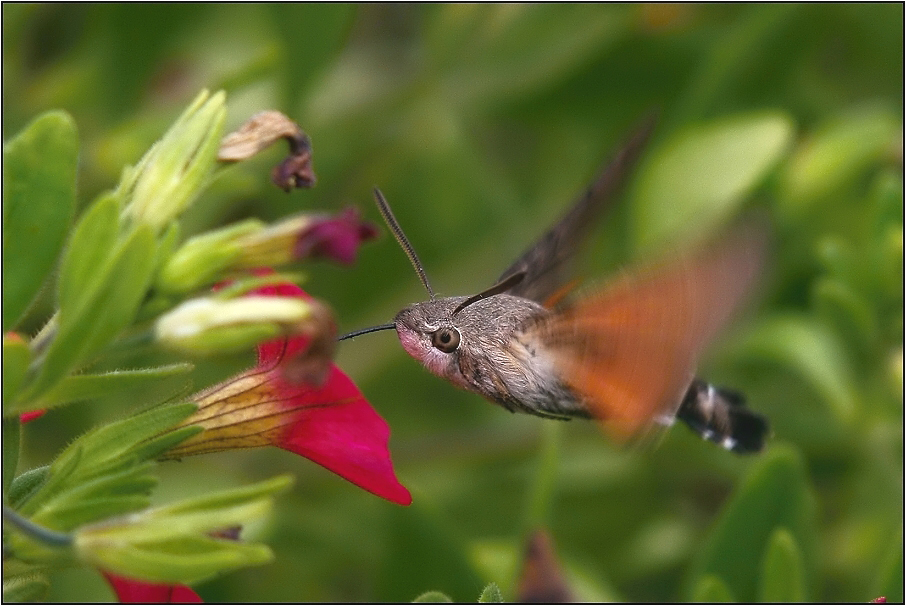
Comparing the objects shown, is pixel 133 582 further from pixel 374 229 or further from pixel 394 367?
pixel 394 367

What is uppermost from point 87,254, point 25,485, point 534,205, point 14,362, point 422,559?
point 87,254

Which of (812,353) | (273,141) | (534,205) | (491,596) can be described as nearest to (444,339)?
(273,141)

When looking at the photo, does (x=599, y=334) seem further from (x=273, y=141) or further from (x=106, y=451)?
(x=106, y=451)

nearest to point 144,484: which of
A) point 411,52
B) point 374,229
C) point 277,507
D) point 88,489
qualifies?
point 88,489

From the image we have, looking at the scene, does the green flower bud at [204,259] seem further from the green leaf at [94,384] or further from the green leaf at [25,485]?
the green leaf at [25,485]

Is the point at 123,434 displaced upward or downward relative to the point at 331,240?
downward

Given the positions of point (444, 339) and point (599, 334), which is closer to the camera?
point (599, 334)
